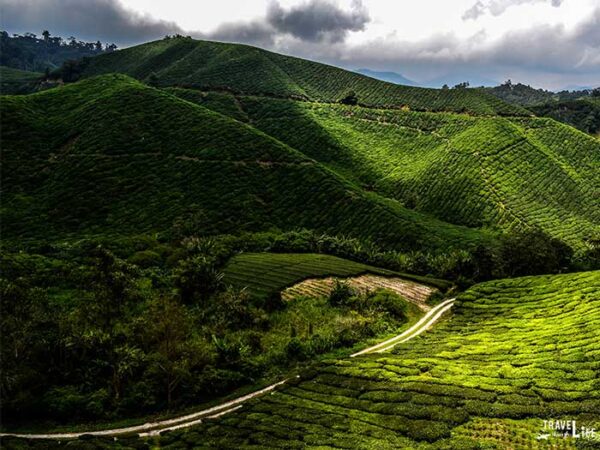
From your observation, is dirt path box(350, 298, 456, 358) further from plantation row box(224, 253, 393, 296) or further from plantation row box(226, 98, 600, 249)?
plantation row box(226, 98, 600, 249)

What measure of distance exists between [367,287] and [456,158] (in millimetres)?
79281

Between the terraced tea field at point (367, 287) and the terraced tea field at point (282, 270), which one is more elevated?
the terraced tea field at point (282, 270)

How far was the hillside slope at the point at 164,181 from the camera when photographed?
10056 centimetres

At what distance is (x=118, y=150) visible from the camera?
399 ft

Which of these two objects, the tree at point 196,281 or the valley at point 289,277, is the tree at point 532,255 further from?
the tree at point 196,281

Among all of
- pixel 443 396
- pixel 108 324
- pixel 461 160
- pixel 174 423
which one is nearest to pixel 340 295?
pixel 108 324

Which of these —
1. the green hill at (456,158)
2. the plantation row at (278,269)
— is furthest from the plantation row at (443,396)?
the green hill at (456,158)

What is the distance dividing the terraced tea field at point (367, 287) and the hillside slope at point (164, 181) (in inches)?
866

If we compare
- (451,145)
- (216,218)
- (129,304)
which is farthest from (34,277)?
(451,145)

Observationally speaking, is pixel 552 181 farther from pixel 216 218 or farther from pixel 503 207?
pixel 216 218

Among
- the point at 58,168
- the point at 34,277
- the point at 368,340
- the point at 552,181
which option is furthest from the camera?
the point at 552,181

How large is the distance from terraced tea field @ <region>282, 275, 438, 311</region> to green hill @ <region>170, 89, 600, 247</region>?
50.7m

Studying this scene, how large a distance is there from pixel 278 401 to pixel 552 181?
119 metres

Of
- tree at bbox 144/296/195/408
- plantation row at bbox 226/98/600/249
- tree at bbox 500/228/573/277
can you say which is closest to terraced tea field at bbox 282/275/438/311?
tree at bbox 500/228/573/277
